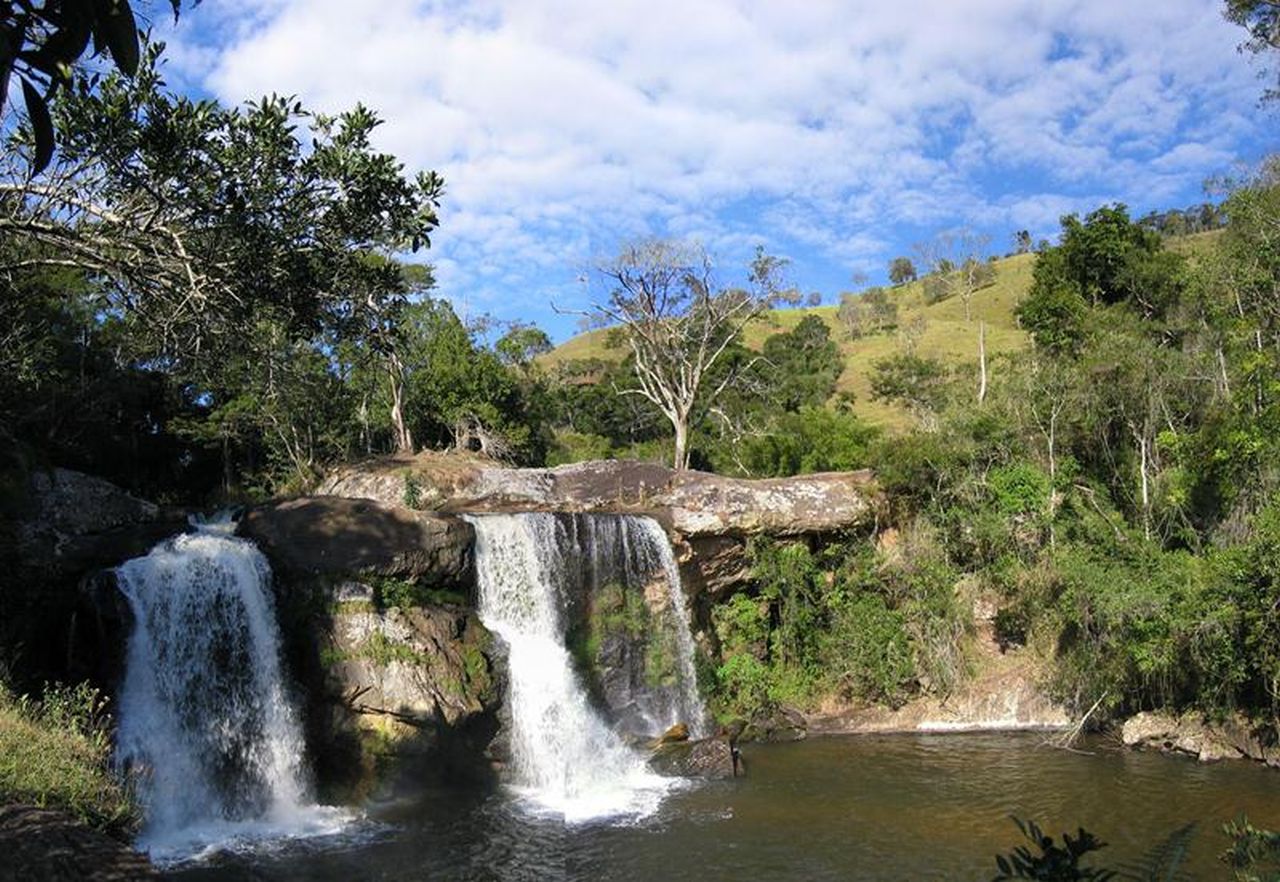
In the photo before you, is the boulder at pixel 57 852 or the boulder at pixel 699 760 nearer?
the boulder at pixel 57 852

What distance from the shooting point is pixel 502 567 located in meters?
17.6

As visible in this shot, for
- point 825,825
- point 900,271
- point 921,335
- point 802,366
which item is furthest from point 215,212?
point 900,271

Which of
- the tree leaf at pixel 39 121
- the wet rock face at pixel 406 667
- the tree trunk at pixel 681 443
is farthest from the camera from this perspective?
Answer: the tree trunk at pixel 681 443

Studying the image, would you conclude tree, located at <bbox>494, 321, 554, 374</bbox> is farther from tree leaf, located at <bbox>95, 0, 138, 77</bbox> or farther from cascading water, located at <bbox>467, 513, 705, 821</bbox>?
tree leaf, located at <bbox>95, 0, 138, 77</bbox>

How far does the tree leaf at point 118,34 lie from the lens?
2.52m

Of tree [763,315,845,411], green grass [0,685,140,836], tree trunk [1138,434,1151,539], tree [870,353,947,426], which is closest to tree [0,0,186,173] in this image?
green grass [0,685,140,836]

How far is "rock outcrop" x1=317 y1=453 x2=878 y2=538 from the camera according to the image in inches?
790

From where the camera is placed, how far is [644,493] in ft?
67.4

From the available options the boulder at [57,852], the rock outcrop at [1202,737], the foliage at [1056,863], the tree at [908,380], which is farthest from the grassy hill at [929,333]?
the foliage at [1056,863]

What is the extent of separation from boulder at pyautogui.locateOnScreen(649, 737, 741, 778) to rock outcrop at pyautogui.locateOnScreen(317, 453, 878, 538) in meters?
4.84

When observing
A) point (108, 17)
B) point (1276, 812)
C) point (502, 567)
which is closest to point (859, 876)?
point (1276, 812)

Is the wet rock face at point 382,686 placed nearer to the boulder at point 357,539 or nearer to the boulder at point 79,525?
the boulder at point 357,539

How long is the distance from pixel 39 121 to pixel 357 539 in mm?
13909

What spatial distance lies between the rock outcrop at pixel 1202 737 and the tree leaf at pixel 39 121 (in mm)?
17271
